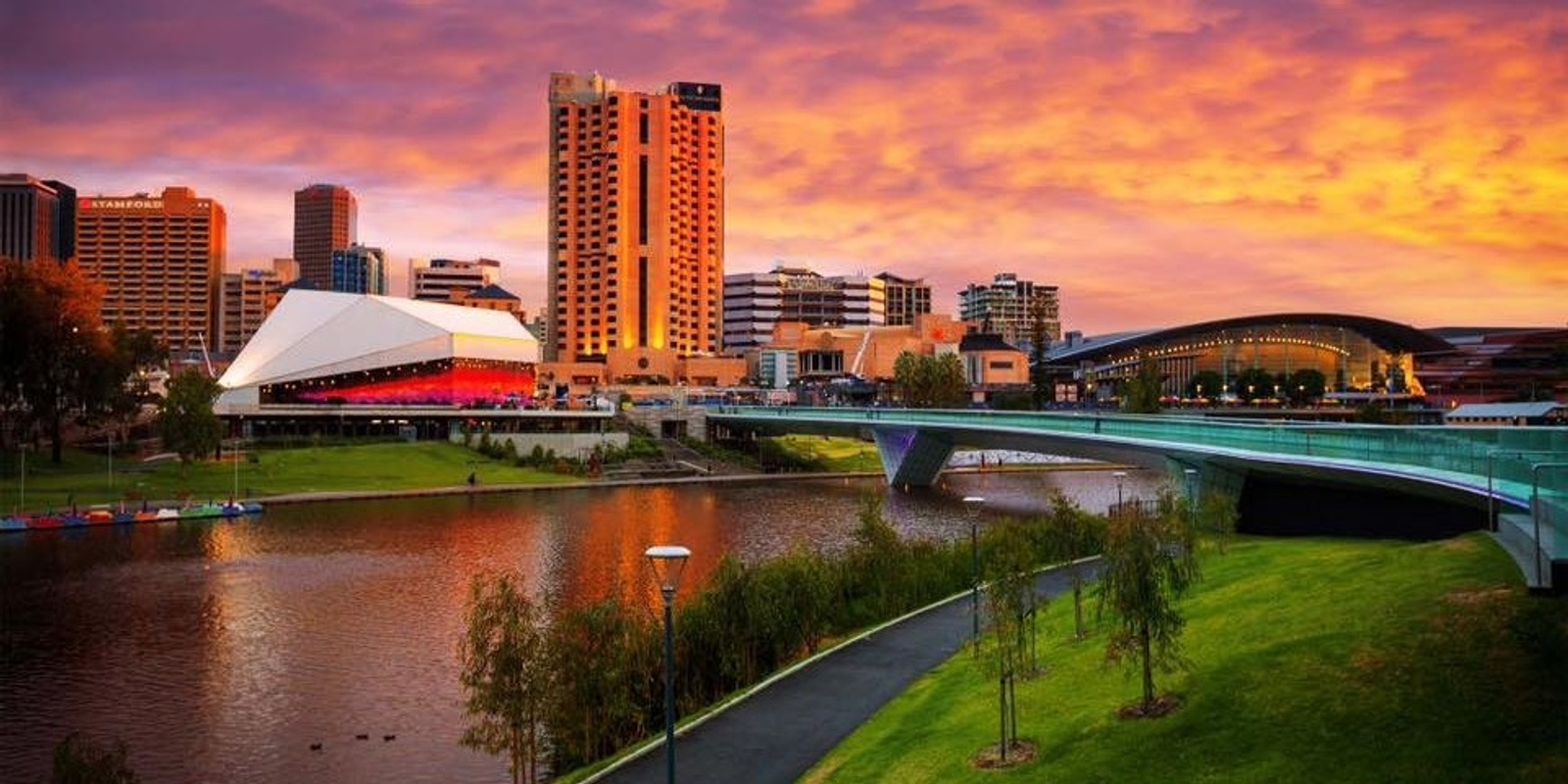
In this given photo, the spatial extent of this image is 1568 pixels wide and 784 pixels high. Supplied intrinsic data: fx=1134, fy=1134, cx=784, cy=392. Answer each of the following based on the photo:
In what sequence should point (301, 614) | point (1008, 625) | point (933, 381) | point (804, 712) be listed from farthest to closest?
point (933, 381) < point (301, 614) < point (804, 712) < point (1008, 625)

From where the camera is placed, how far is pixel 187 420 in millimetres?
102312

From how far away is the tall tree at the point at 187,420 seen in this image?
10212cm

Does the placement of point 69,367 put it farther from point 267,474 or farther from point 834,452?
point 834,452

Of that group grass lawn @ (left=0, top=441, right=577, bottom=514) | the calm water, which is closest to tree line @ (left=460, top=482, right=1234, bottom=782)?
the calm water

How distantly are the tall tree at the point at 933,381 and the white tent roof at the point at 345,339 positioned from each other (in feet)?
221

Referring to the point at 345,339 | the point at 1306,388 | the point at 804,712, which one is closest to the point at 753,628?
the point at 804,712

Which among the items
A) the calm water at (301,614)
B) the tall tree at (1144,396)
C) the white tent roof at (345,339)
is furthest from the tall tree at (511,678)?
the white tent roof at (345,339)

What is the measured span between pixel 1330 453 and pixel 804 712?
2800cm

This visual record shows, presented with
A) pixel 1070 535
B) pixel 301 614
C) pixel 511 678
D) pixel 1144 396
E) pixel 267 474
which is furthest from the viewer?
pixel 1144 396

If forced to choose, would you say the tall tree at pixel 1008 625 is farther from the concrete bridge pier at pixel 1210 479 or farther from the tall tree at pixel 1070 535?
the concrete bridge pier at pixel 1210 479

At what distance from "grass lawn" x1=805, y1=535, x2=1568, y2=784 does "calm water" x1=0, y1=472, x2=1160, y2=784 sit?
12455mm

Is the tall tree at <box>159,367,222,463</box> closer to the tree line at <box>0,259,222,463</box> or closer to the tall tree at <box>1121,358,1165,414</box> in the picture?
the tree line at <box>0,259,222,463</box>

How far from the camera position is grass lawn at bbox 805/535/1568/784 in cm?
1981

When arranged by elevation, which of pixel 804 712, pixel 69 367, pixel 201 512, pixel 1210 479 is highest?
pixel 69 367
